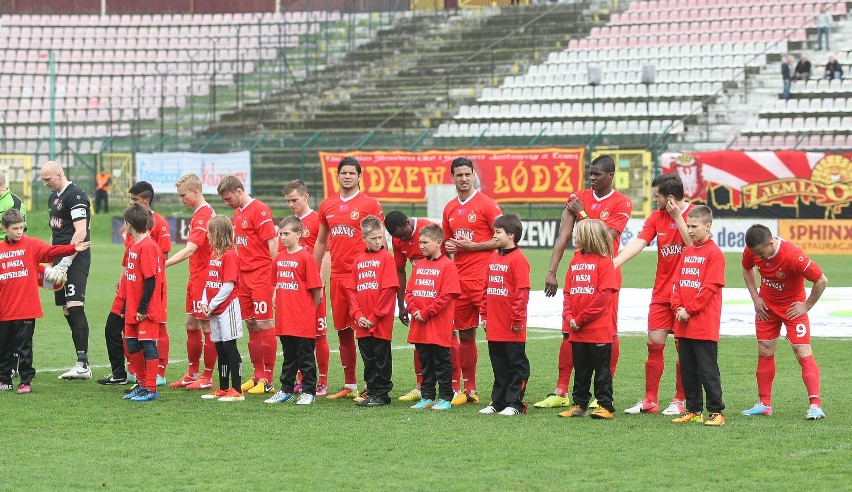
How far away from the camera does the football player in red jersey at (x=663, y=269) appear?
9883 millimetres

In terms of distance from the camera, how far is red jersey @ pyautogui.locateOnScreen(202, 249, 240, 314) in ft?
35.4

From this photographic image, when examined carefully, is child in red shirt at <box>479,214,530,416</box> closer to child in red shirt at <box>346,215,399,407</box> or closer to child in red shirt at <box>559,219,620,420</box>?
child in red shirt at <box>559,219,620,420</box>

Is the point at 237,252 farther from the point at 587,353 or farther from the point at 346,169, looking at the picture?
the point at 587,353

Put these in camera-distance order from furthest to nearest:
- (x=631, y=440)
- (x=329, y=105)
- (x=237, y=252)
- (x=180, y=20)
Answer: (x=180, y=20), (x=329, y=105), (x=237, y=252), (x=631, y=440)

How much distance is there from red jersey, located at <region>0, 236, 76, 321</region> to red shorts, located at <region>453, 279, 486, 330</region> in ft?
11.9

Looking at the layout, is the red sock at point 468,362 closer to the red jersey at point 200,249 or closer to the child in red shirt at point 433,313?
the child in red shirt at point 433,313

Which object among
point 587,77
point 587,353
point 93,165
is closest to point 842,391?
point 587,353

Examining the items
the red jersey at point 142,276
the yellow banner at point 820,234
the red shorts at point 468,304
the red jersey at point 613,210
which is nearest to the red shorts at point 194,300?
the red jersey at point 142,276

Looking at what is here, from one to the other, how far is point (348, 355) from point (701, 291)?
324 centimetres

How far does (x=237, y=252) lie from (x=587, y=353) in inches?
138

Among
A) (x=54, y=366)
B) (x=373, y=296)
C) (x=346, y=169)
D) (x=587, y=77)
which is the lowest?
(x=54, y=366)

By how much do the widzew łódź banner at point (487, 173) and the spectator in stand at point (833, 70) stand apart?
8706 millimetres

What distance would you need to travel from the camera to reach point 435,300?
33.2 ft

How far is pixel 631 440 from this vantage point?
8.76 m
